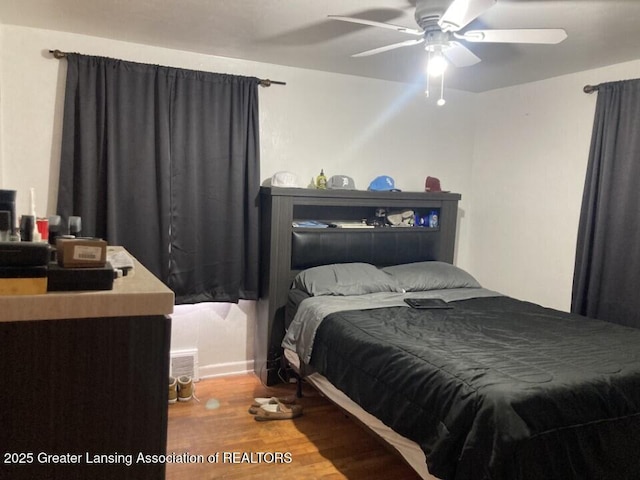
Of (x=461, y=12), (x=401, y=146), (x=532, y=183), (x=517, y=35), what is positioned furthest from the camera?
(x=401, y=146)

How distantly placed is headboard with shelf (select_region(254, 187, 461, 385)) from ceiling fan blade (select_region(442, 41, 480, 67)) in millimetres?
1325

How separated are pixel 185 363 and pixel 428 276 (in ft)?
6.47

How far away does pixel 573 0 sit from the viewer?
88.7 inches

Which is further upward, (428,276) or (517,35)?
(517,35)

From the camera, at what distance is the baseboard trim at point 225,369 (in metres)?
3.68

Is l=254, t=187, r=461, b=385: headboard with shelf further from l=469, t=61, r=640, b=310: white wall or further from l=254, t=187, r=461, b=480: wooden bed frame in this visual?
l=469, t=61, r=640, b=310: white wall

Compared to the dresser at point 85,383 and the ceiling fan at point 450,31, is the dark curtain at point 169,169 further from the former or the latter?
the dresser at point 85,383

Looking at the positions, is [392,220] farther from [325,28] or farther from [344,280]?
[325,28]

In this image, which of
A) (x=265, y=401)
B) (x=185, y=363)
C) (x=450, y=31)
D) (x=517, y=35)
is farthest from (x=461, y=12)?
(x=185, y=363)

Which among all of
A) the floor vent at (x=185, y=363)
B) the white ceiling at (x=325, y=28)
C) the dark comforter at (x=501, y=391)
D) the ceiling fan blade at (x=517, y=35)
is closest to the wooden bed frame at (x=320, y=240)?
the floor vent at (x=185, y=363)

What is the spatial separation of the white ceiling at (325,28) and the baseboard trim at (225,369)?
2.37m

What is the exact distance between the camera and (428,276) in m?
3.69

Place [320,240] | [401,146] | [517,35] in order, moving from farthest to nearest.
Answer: [401,146], [320,240], [517,35]

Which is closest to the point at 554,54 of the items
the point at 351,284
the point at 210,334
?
the point at 351,284
